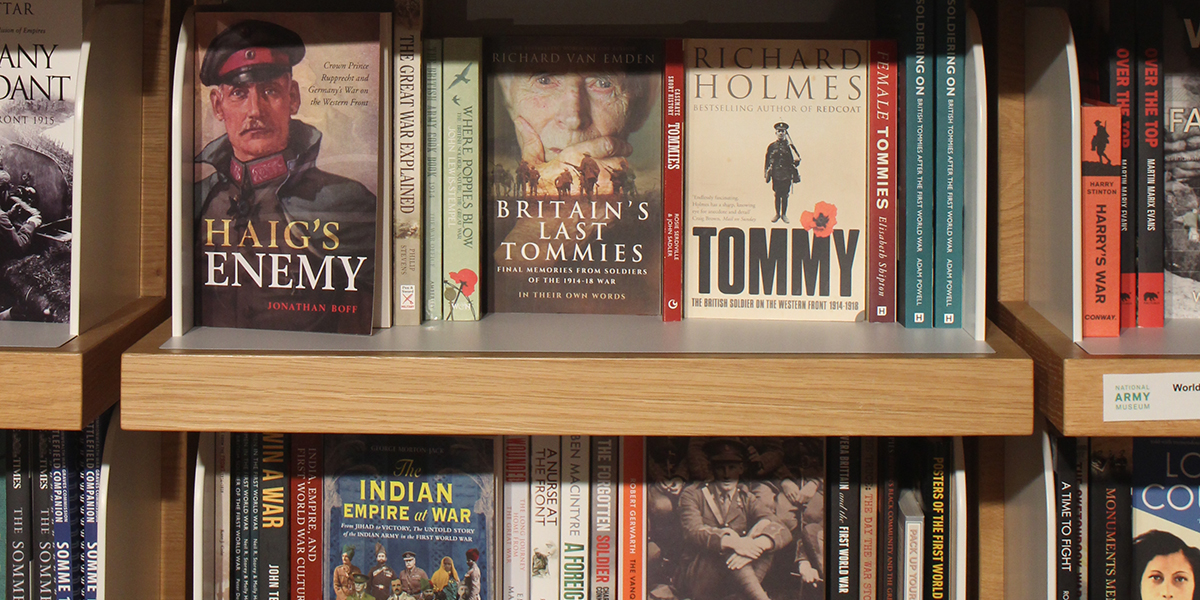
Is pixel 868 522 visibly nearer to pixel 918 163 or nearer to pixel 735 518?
pixel 735 518

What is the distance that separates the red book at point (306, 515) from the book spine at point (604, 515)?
320 millimetres

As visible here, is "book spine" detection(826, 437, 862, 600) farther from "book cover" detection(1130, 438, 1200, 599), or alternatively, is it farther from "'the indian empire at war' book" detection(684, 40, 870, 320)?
"book cover" detection(1130, 438, 1200, 599)

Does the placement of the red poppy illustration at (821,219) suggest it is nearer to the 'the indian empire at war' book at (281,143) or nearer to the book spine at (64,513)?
the 'the indian empire at war' book at (281,143)

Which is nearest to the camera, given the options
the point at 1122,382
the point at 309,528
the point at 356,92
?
the point at 1122,382

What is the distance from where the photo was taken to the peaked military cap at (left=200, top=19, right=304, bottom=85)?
3.28 feet

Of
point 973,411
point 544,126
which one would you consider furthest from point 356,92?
point 973,411

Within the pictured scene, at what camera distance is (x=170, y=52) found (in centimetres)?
109

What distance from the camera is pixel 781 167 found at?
3.51 ft

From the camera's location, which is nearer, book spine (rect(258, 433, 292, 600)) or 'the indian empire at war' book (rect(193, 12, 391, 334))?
'the indian empire at war' book (rect(193, 12, 391, 334))

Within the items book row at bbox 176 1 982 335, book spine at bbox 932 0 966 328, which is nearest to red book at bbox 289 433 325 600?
book row at bbox 176 1 982 335

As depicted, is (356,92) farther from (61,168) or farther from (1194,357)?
(1194,357)

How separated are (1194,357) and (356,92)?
2.76 ft

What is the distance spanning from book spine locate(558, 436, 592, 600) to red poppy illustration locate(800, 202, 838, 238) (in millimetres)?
A: 349

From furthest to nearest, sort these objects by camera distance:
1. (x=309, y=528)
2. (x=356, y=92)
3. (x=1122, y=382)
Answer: (x=309, y=528)
(x=356, y=92)
(x=1122, y=382)
